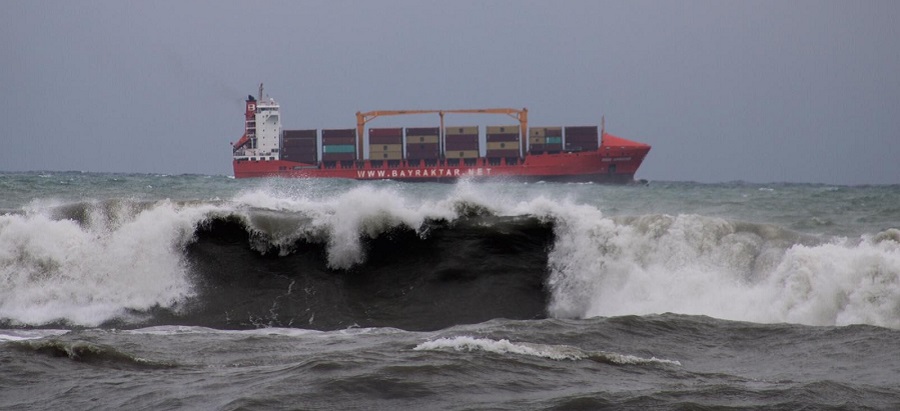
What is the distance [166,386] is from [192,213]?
6591 mm

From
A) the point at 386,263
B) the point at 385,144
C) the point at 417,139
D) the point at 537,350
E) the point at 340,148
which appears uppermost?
the point at 417,139

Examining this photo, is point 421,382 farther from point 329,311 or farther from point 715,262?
point 715,262

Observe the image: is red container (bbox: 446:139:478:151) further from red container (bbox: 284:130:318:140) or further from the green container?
red container (bbox: 284:130:318:140)

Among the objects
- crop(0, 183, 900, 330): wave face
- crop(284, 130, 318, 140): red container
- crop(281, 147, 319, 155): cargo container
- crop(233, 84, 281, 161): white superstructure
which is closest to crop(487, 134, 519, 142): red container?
crop(281, 147, 319, 155): cargo container

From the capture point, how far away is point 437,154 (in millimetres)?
68375

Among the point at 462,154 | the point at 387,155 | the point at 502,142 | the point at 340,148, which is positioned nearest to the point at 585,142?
the point at 502,142

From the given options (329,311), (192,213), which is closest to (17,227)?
(192,213)

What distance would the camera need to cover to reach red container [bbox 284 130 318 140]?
226 feet

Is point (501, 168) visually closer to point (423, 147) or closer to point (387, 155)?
point (423, 147)

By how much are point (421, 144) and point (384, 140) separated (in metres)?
2.65

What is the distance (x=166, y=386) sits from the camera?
251 inches

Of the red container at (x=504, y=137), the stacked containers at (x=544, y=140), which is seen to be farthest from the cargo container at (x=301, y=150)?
the stacked containers at (x=544, y=140)

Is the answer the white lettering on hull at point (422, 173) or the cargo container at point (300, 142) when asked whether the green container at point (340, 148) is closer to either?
the cargo container at point (300, 142)

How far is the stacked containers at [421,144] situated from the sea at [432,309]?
53616 mm
